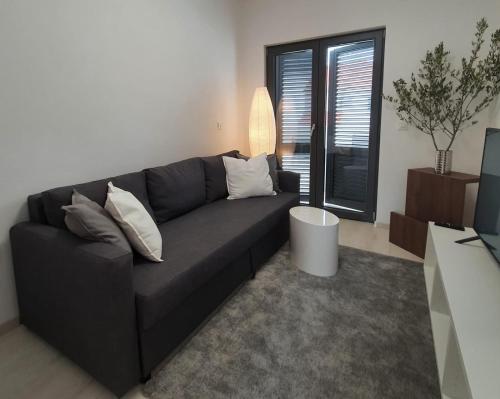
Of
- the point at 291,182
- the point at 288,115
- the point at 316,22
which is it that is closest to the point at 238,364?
the point at 291,182

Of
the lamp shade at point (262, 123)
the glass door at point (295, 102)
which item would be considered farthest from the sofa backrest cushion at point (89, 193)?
the glass door at point (295, 102)

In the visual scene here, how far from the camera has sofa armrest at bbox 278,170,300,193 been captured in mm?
3068

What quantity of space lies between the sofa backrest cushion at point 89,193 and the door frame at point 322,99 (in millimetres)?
2206

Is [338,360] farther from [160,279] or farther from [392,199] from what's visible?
[392,199]

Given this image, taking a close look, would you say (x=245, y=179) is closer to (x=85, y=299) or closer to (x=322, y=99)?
(x=322, y=99)

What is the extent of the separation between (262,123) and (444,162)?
1.88 m

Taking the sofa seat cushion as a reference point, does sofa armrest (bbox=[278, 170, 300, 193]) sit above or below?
above

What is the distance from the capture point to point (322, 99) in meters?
3.50

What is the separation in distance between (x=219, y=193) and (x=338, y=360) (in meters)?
1.73

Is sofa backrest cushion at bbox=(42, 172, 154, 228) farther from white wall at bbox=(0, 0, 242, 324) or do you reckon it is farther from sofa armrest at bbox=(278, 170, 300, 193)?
sofa armrest at bbox=(278, 170, 300, 193)

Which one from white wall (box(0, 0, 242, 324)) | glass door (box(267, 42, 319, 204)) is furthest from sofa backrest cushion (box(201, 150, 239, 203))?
glass door (box(267, 42, 319, 204))

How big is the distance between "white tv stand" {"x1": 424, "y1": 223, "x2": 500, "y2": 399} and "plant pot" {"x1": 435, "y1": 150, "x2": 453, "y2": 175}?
2.62 ft

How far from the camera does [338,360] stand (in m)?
1.51

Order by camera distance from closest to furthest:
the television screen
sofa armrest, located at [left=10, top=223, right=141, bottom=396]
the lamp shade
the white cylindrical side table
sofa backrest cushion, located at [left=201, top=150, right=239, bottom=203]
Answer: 1. sofa armrest, located at [left=10, top=223, right=141, bottom=396]
2. the television screen
3. the white cylindrical side table
4. sofa backrest cushion, located at [left=201, top=150, right=239, bottom=203]
5. the lamp shade
